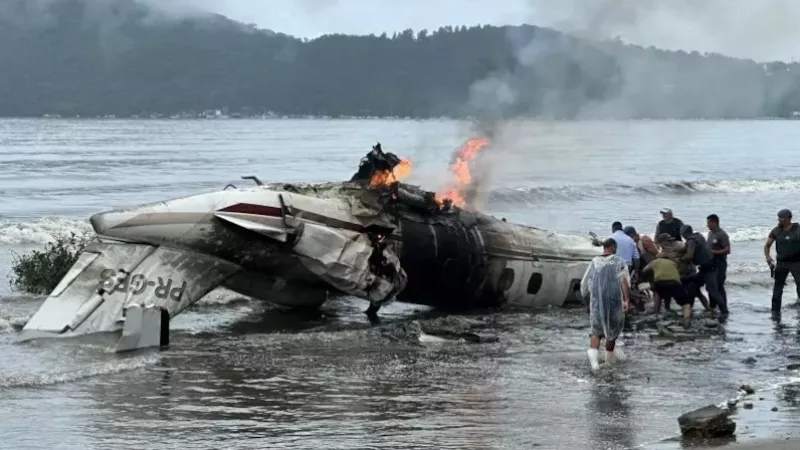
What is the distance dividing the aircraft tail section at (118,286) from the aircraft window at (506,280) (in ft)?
19.7

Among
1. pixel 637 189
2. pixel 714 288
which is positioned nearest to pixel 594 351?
pixel 714 288

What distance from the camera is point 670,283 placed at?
20344 mm

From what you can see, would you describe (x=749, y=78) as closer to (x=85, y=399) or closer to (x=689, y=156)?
(x=85, y=399)

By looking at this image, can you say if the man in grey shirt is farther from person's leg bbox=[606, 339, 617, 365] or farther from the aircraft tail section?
the aircraft tail section

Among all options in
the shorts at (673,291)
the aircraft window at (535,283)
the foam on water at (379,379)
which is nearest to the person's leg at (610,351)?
the foam on water at (379,379)

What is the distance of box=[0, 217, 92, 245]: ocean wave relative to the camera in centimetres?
3519

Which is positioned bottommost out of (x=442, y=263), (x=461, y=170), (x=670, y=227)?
(x=442, y=263)

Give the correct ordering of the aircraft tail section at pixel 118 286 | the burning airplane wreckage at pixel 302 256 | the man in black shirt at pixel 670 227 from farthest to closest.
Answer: the man in black shirt at pixel 670 227 → the burning airplane wreckage at pixel 302 256 → the aircraft tail section at pixel 118 286

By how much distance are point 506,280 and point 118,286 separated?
799 cm

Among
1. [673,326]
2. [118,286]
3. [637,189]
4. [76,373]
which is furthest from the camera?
[637,189]

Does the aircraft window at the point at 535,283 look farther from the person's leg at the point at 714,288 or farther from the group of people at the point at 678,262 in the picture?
the person's leg at the point at 714,288

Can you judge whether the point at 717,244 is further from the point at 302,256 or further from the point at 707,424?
the point at 707,424

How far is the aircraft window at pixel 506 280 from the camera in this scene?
22.4m

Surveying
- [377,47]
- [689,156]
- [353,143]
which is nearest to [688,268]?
[377,47]
